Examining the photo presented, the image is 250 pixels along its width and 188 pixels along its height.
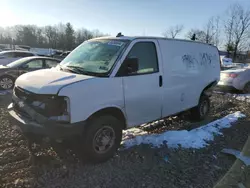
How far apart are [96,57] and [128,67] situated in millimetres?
626

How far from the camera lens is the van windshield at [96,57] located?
13.4 feet

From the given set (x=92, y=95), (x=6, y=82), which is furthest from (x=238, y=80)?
(x=6, y=82)

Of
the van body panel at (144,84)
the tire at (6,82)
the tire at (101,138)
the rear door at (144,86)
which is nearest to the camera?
the van body panel at (144,84)

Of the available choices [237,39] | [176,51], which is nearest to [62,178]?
[176,51]

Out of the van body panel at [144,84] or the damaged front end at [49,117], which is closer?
the damaged front end at [49,117]

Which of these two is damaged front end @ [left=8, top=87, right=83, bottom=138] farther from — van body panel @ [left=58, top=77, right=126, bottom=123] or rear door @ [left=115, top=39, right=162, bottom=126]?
rear door @ [left=115, top=39, right=162, bottom=126]

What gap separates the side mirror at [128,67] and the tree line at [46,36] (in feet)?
202

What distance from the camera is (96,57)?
4.35 meters

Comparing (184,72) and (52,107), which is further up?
(184,72)

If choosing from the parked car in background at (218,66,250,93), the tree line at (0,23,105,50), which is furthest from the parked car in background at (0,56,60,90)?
the tree line at (0,23,105,50)

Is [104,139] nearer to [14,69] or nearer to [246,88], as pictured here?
[14,69]

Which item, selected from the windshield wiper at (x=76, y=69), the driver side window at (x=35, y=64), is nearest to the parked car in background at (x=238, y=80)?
the driver side window at (x=35, y=64)

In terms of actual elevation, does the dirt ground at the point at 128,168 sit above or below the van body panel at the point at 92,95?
below

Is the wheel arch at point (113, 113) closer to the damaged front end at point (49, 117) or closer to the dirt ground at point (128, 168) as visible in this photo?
the damaged front end at point (49, 117)
